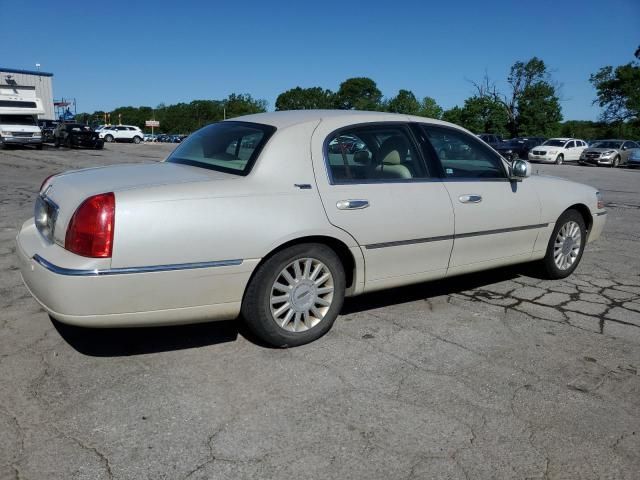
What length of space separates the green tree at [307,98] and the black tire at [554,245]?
117333mm

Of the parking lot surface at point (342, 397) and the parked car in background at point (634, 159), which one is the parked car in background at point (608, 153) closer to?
the parked car in background at point (634, 159)

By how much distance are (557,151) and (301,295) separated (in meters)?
31.5

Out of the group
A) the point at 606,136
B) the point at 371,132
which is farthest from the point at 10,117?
the point at 606,136

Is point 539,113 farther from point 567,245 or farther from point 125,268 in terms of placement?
point 125,268

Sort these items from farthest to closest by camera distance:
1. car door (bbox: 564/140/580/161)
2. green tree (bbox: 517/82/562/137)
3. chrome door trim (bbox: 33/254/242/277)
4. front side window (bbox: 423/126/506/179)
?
1. green tree (bbox: 517/82/562/137)
2. car door (bbox: 564/140/580/161)
3. front side window (bbox: 423/126/506/179)
4. chrome door trim (bbox: 33/254/242/277)

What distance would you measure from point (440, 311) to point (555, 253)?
156 cm

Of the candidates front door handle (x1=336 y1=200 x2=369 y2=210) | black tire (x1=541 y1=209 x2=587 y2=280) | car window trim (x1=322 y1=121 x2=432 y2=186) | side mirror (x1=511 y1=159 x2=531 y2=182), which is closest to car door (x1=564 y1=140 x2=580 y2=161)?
black tire (x1=541 y1=209 x2=587 y2=280)

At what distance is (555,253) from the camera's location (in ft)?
16.6

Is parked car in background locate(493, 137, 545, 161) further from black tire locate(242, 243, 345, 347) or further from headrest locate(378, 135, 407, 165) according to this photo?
black tire locate(242, 243, 345, 347)

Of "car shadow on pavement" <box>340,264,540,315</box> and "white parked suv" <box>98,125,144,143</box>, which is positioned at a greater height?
"white parked suv" <box>98,125,144,143</box>

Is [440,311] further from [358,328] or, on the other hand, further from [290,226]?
[290,226]

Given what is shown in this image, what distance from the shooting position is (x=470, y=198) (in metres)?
4.14

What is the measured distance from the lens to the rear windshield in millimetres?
3467

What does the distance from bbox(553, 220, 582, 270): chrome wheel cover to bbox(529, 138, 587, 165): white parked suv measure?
93.7 feet
